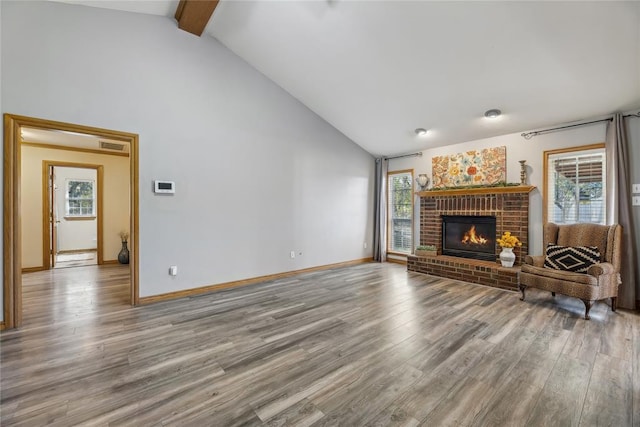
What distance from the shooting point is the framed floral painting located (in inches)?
184

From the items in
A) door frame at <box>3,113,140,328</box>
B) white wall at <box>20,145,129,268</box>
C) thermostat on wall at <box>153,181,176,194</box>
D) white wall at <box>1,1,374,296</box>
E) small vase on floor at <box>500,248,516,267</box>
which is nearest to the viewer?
door frame at <box>3,113,140,328</box>

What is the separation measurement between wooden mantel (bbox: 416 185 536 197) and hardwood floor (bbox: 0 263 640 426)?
1696mm

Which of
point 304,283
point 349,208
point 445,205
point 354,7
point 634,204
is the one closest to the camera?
point 354,7

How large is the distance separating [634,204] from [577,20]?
2.47 meters

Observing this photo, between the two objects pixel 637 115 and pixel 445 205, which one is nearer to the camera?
pixel 637 115

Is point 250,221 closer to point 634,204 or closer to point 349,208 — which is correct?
point 349,208

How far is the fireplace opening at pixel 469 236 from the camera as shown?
484cm

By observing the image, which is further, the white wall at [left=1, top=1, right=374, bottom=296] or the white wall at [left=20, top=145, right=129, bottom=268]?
the white wall at [left=20, top=145, right=129, bottom=268]

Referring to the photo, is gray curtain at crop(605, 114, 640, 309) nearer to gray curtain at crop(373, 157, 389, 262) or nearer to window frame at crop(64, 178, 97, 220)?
gray curtain at crop(373, 157, 389, 262)

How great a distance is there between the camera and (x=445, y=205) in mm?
5340

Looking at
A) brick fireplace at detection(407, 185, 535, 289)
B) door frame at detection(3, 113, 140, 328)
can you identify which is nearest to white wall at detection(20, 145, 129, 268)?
door frame at detection(3, 113, 140, 328)

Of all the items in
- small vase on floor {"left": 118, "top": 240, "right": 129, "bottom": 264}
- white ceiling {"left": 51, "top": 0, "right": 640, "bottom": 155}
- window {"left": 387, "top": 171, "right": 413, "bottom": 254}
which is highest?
white ceiling {"left": 51, "top": 0, "right": 640, "bottom": 155}

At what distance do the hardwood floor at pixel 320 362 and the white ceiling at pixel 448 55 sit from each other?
273cm

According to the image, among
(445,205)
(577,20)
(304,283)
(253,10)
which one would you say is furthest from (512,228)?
(253,10)
